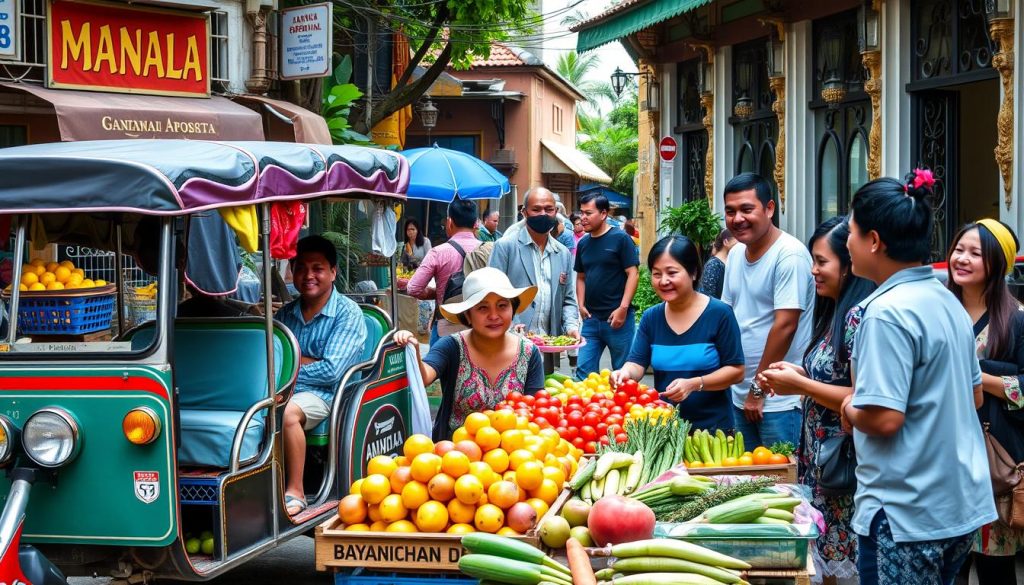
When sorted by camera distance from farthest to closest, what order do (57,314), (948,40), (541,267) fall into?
(948,40)
(541,267)
(57,314)

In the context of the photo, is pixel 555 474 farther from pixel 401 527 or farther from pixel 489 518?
pixel 401 527

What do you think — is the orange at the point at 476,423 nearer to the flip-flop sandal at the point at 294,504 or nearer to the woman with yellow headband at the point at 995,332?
the flip-flop sandal at the point at 294,504

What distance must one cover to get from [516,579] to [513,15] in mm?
17405

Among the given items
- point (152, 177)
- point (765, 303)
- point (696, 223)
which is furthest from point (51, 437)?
point (696, 223)

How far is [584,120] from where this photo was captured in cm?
7225

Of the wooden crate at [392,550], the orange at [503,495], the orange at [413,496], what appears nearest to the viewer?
the wooden crate at [392,550]

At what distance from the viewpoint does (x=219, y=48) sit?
16766 mm

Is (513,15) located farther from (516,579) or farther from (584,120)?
(584,120)

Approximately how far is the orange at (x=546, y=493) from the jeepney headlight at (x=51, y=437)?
1.93 meters

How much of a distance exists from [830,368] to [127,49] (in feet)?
40.5

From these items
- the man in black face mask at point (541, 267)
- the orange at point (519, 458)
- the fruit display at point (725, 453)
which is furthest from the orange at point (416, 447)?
the man in black face mask at point (541, 267)

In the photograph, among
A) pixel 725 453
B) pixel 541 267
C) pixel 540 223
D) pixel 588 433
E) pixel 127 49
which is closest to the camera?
pixel 725 453

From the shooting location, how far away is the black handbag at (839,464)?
4.96 m

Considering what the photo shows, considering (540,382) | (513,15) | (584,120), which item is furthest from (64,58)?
(584,120)
